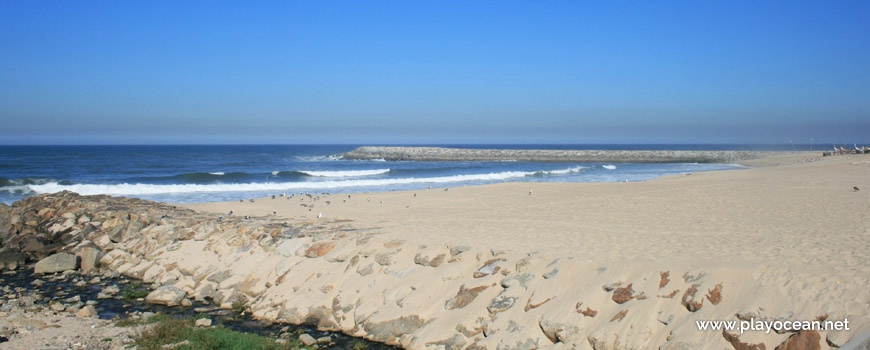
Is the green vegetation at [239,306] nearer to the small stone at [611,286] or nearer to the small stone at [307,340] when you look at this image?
the small stone at [307,340]

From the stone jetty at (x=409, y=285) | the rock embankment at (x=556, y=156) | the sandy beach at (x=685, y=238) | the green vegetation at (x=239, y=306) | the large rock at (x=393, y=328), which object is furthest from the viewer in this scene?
the rock embankment at (x=556, y=156)

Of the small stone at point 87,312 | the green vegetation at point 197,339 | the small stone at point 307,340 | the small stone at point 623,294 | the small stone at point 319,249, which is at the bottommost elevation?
the small stone at point 307,340

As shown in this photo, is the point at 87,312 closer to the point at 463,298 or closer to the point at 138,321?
the point at 138,321

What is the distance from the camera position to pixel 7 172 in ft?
119

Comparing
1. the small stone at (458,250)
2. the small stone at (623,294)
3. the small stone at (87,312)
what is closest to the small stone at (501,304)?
the small stone at (623,294)

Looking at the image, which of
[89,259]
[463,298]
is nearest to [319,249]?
[463,298]

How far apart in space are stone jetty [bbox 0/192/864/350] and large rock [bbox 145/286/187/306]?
25 millimetres

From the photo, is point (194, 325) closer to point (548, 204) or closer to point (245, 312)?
point (245, 312)

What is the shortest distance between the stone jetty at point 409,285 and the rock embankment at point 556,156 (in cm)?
5466

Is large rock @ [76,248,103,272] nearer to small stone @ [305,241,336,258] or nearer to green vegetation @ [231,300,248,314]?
green vegetation @ [231,300,248,314]

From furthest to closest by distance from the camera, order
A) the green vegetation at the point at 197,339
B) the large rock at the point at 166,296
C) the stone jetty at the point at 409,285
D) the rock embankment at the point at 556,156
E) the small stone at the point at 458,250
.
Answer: the rock embankment at the point at 556,156 → the large rock at the point at 166,296 → the small stone at the point at 458,250 → the green vegetation at the point at 197,339 → the stone jetty at the point at 409,285

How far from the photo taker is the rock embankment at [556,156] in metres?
60.8

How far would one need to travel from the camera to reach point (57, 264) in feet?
32.3

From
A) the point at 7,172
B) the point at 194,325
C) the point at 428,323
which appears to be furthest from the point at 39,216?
the point at 7,172
